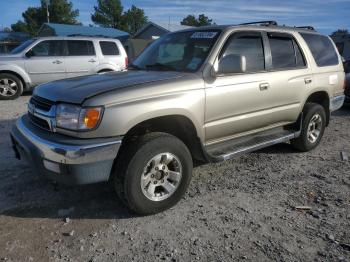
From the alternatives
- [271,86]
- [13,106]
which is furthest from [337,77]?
[13,106]

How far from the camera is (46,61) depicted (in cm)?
1077

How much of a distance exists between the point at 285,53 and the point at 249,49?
0.81 meters

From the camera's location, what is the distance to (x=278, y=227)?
11.5ft

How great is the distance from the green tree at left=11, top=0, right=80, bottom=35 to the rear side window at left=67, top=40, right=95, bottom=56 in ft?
168

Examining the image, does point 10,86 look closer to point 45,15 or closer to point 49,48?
point 49,48

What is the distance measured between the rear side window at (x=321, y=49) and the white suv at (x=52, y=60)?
6.38 metres

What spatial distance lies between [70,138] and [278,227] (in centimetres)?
209

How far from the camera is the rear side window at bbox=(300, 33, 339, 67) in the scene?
18.5 ft

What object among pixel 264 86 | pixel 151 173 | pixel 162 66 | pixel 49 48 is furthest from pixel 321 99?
pixel 49 48

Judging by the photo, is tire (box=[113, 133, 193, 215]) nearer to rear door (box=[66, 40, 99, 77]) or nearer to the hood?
the hood

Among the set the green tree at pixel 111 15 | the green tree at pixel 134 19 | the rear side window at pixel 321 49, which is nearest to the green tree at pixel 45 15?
the green tree at pixel 111 15

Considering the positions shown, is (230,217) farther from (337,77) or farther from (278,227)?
(337,77)

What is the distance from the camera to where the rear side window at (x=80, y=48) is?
37.1 ft

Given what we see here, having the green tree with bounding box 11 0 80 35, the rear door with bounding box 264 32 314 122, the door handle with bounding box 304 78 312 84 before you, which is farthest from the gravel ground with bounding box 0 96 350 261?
the green tree with bounding box 11 0 80 35
